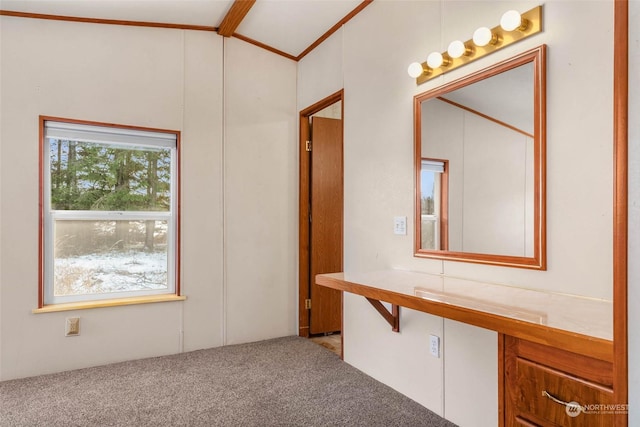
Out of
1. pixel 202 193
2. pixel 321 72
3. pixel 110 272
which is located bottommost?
pixel 110 272

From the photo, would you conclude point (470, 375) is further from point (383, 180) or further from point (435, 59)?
point (435, 59)

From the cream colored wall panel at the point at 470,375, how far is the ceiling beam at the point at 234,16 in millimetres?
2394

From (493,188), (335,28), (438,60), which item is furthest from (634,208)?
(335,28)

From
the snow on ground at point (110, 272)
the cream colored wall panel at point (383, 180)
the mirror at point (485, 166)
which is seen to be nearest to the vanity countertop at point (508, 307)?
the mirror at point (485, 166)

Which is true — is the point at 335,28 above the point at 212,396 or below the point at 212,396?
above

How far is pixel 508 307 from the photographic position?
1341 millimetres

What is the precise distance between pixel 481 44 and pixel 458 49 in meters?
0.13

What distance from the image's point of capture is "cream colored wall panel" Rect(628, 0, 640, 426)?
702mm

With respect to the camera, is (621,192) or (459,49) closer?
(621,192)

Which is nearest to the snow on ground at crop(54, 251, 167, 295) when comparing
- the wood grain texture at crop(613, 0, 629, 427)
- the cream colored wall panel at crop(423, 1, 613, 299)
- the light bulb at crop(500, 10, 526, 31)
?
the cream colored wall panel at crop(423, 1, 613, 299)

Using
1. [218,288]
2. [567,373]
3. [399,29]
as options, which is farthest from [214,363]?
[399,29]

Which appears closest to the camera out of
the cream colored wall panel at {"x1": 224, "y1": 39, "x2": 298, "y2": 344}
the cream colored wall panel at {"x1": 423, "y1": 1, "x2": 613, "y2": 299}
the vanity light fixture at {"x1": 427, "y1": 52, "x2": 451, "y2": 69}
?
the cream colored wall panel at {"x1": 423, "y1": 1, "x2": 613, "y2": 299}

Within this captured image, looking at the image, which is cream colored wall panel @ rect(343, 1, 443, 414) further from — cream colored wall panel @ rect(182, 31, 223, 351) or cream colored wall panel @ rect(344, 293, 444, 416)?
cream colored wall panel @ rect(182, 31, 223, 351)

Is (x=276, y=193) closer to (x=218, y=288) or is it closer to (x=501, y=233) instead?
(x=218, y=288)
